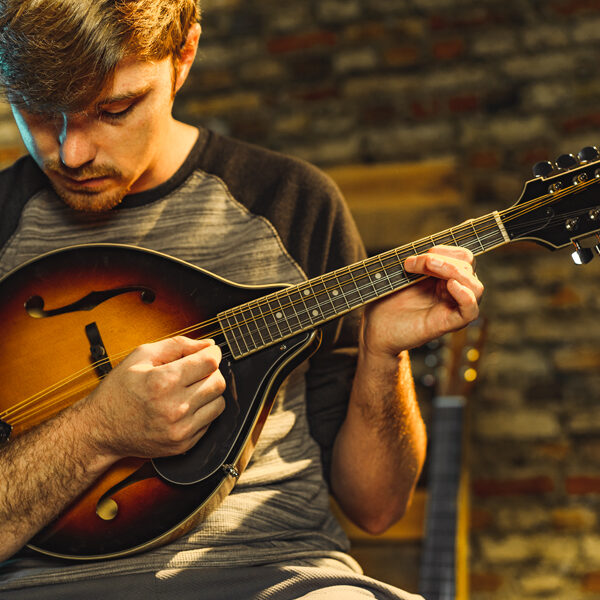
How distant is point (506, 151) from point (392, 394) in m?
1.52

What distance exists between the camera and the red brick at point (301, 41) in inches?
104

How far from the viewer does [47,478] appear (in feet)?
3.67

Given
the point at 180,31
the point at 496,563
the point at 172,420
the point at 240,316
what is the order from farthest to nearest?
the point at 496,563 < the point at 180,31 < the point at 240,316 < the point at 172,420

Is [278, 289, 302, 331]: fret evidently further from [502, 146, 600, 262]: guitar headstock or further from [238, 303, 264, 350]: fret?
[502, 146, 600, 262]: guitar headstock

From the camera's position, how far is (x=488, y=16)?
2523 millimetres

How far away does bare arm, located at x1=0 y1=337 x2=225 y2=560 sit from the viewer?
42.3 inches

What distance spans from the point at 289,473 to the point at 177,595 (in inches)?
11.1

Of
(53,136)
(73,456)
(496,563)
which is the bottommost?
(496,563)

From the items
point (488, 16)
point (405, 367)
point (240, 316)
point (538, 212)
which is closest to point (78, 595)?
point (240, 316)

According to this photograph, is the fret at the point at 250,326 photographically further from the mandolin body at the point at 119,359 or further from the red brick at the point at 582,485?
the red brick at the point at 582,485

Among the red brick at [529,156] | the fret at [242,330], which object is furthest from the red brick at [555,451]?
the fret at [242,330]

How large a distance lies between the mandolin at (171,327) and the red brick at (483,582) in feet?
5.23

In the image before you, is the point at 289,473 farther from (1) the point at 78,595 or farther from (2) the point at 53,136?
(2) the point at 53,136

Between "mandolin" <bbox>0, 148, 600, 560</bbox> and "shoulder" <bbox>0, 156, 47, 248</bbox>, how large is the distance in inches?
7.9
